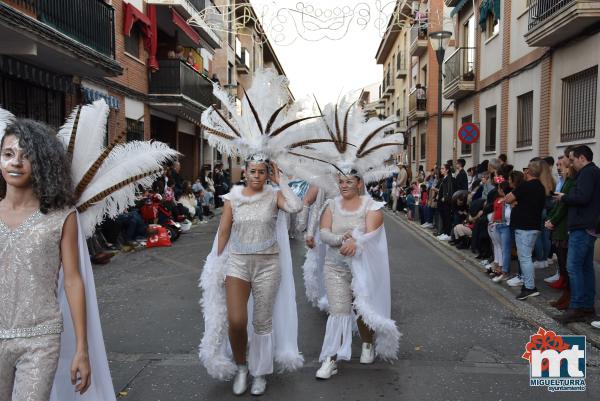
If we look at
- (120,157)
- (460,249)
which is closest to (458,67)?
(460,249)

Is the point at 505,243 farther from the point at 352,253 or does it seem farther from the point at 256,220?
the point at 256,220

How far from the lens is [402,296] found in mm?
7297

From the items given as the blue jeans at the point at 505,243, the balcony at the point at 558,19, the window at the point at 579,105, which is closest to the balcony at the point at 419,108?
the balcony at the point at 558,19

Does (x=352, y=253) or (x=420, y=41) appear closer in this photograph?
(x=352, y=253)

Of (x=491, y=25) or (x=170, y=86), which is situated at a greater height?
(x=491, y=25)

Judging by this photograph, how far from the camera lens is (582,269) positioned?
5.98m

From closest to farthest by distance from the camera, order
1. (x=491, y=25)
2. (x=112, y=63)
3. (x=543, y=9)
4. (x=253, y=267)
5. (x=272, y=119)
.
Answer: (x=253, y=267) < (x=272, y=119) < (x=543, y=9) < (x=112, y=63) < (x=491, y=25)

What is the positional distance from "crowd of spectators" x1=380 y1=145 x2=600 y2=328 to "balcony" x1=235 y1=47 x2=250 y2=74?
27065mm

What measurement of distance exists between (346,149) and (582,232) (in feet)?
9.77

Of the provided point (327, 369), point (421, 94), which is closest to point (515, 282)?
point (327, 369)

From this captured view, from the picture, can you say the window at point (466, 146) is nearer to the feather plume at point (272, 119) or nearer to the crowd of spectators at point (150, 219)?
the crowd of spectators at point (150, 219)

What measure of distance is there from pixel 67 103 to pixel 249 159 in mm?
10848

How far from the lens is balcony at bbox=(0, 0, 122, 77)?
9375 mm

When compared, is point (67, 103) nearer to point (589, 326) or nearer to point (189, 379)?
point (189, 379)
